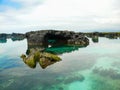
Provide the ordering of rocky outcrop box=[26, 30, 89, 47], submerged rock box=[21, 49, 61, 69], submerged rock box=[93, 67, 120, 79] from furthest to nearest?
1. rocky outcrop box=[26, 30, 89, 47]
2. submerged rock box=[21, 49, 61, 69]
3. submerged rock box=[93, 67, 120, 79]

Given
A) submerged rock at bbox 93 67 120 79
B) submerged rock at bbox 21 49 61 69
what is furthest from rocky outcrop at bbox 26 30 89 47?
submerged rock at bbox 93 67 120 79

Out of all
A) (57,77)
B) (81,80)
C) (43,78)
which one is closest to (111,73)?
(81,80)

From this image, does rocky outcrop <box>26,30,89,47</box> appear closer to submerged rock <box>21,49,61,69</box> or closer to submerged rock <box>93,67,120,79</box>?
submerged rock <box>21,49,61,69</box>

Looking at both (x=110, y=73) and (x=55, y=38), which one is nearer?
(x=110, y=73)

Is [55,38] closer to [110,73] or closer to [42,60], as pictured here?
[42,60]

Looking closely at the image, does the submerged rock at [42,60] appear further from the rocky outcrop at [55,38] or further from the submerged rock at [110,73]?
the rocky outcrop at [55,38]

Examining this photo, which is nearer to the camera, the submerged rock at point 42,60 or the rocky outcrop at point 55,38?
the submerged rock at point 42,60

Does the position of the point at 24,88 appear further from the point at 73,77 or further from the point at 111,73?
the point at 111,73

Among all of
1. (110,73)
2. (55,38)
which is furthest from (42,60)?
(55,38)

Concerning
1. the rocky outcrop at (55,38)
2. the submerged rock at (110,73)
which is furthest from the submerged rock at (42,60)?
the rocky outcrop at (55,38)

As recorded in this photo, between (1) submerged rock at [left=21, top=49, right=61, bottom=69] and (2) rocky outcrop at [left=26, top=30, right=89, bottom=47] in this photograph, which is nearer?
(1) submerged rock at [left=21, top=49, right=61, bottom=69]
